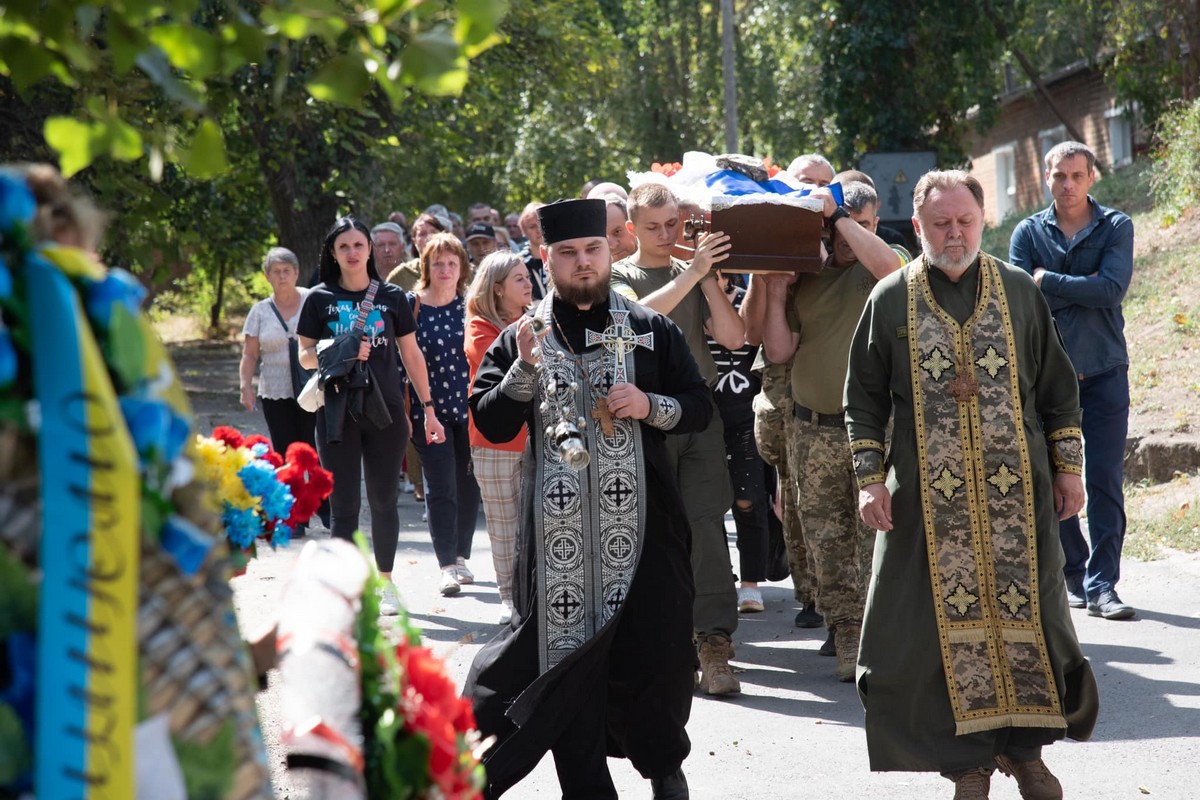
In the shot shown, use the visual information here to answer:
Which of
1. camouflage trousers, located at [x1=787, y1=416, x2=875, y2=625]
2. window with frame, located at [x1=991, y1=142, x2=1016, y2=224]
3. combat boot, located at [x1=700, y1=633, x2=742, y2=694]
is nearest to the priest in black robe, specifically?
combat boot, located at [x1=700, y1=633, x2=742, y2=694]

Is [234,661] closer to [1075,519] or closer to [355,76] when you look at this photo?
[355,76]

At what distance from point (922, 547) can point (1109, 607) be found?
10.7 ft

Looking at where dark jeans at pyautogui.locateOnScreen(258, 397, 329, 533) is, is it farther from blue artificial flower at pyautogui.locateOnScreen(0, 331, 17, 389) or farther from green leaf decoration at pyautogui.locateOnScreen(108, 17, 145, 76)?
blue artificial flower at pyautogui.locateOnScreen(0, 331, 17, 389)

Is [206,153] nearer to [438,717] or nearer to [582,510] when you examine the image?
[438,717]

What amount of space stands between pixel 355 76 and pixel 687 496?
486 centimetres

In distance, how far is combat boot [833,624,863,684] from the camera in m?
6.90

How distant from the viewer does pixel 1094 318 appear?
25.8 ft

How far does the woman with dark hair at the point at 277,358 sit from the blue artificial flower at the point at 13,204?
9.20 m

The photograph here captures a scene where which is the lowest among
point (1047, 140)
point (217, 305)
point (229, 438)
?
point (229, 438)

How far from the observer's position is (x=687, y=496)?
22.3 ft

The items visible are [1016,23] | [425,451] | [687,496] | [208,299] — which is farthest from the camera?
[208,299]

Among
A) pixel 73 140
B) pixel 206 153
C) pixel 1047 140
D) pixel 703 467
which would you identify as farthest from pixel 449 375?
pixel 1047 140

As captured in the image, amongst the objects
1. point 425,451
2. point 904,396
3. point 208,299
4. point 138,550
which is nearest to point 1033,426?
point 904,396

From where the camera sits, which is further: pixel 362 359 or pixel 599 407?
pixel 362 359
